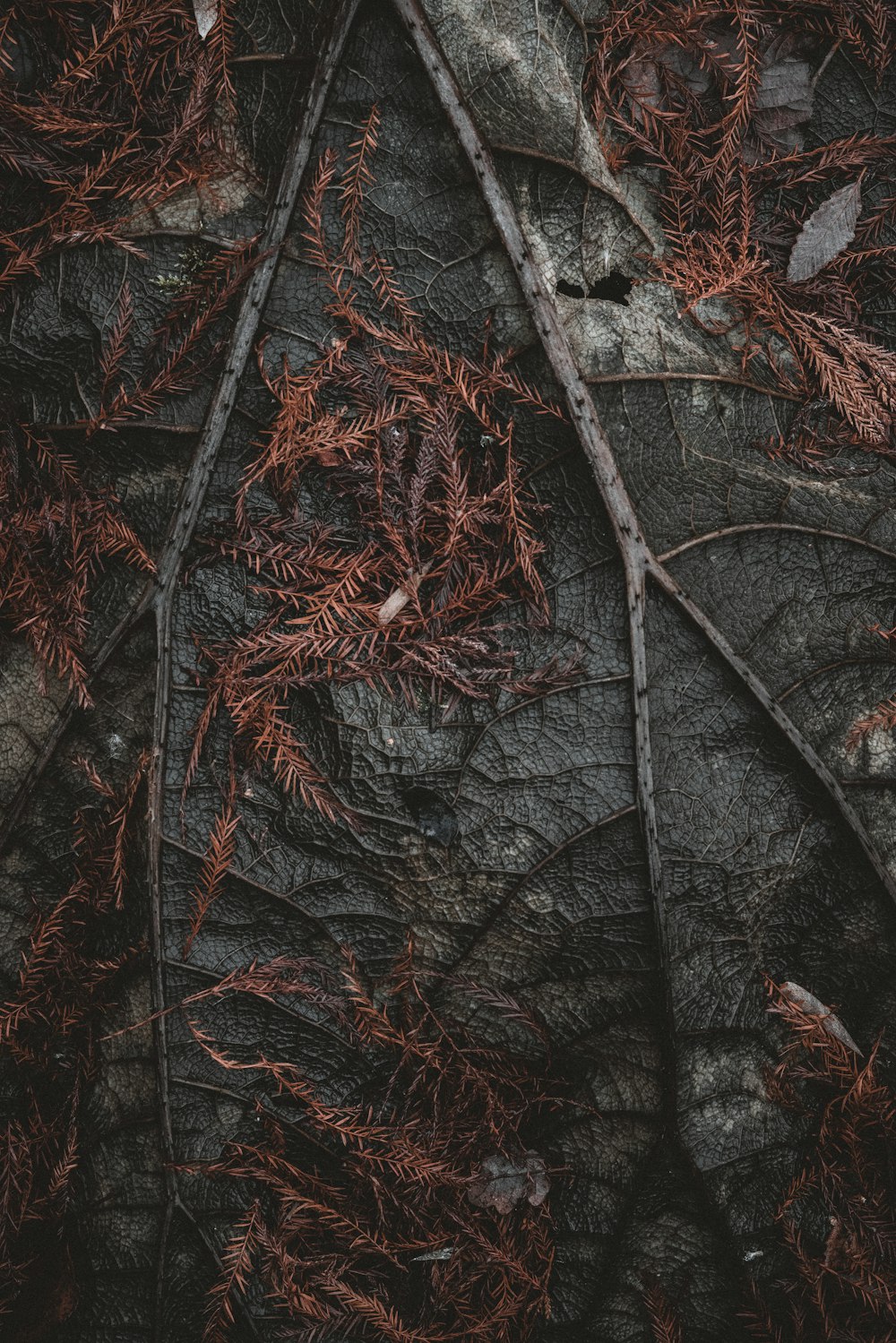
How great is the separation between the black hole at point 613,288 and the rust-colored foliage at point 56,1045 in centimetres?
157

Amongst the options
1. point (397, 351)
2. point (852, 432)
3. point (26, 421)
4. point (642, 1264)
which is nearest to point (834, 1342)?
point (642, 1264)

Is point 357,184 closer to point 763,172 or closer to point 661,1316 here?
point 763,172

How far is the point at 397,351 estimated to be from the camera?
175 cm

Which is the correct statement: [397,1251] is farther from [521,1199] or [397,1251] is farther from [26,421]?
[26,421]

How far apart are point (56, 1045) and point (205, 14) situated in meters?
2.42

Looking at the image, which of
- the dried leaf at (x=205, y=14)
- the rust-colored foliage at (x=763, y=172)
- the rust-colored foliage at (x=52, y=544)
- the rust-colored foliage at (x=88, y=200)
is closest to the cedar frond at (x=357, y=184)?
the rust-colored foliage at (x=88, y=200)

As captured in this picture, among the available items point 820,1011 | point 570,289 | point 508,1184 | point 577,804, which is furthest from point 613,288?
point 508,1184

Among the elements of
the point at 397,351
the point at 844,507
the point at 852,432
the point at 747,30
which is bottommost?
the point at 844,507

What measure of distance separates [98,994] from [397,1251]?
0.95 m

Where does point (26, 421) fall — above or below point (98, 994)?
above

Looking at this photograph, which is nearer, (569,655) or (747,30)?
(747,30)

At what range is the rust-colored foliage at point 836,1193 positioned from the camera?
1.81 m

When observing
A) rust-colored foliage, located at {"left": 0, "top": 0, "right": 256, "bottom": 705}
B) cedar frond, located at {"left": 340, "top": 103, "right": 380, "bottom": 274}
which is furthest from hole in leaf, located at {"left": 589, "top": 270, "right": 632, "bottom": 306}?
rust-colored foliage, located at {"left": 0, "top": 0, "right": 256, "bottom": 705}

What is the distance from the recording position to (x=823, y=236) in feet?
5.75
